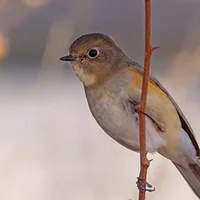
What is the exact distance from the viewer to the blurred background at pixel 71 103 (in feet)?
8.94

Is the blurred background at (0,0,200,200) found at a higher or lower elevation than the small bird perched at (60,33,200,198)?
higher

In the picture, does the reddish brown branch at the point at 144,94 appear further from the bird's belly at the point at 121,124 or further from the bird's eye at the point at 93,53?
→ the bird's eye at the point at 93,53

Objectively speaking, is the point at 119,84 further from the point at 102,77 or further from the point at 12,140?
the point at 12,140

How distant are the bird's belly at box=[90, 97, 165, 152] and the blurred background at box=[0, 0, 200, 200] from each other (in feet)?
0.34

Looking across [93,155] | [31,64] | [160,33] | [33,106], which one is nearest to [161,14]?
[160,33]

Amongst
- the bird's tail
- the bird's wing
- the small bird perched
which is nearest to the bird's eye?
the small bird perched

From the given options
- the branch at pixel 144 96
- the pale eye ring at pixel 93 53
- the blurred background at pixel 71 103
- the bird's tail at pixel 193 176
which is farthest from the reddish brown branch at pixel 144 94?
the bird's tail at pixel 193 176

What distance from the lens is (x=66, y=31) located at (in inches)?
103

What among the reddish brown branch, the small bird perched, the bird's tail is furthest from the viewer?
the bird's tail

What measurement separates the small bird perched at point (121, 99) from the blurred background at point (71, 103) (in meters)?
0.10

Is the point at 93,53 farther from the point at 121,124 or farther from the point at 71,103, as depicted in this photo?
the point at 71,103

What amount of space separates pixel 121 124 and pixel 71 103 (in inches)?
90.3

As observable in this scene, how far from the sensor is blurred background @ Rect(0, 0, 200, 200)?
2725 millimetres

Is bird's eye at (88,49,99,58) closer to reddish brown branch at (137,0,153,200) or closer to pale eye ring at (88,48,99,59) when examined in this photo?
pale eye ring at (88,48,99,59)
